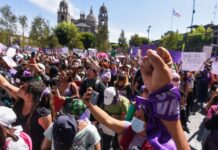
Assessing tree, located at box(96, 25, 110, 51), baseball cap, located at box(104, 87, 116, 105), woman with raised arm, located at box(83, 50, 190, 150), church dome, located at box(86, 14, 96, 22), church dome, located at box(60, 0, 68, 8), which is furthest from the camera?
church dome, located at box(86, 14, 96, 22)

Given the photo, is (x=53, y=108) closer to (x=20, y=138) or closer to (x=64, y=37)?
(x=20, y=138)

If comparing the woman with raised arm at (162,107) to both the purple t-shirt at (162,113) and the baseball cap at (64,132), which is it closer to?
the purple t-shirt at (162,113)

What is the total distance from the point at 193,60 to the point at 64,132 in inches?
277

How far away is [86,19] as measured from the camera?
152125 mm

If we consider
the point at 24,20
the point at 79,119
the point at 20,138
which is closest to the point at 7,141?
the point at 20,138

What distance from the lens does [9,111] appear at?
2480 mm

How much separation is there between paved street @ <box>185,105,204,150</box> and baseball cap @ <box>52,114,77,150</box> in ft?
10.6

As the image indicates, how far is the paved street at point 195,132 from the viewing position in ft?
19.7

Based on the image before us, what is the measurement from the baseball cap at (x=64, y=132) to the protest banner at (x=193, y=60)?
22.5 feet

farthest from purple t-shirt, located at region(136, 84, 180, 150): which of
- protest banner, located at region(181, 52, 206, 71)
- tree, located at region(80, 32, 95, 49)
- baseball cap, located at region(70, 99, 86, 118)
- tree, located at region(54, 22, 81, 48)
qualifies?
tree, located at region(80, 32, 95, 49)

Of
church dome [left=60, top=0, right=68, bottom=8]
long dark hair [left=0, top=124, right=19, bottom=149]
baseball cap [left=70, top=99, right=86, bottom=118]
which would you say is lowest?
long dark hair [left=0, top=124, right=19, bottom=149]

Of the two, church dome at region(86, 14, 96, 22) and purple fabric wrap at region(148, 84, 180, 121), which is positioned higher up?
church dome at region(86, 14, 96, 22)

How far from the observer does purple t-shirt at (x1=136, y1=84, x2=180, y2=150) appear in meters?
1.41

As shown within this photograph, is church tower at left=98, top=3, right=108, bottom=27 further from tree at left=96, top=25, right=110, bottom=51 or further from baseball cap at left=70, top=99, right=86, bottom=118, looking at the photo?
baseball cap at left=70, top=99, right=86, bottom=118
